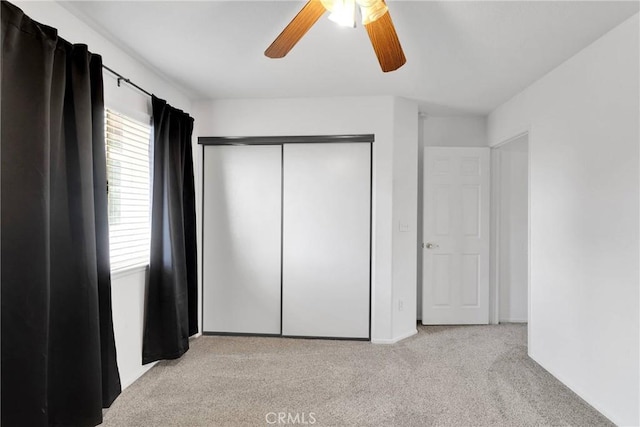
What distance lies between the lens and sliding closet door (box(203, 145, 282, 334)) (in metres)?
3.51

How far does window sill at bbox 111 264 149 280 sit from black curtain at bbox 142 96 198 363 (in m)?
0.06

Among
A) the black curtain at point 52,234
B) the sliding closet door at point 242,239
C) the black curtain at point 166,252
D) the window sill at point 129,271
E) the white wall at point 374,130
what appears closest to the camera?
the black curtain at point 52,234

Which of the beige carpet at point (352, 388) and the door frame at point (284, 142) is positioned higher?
the door frame at point (284, 142)

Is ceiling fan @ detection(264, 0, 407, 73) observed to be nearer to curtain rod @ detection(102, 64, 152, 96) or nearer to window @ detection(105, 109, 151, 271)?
curtain rod @ detection(102, 64, 152, 96)

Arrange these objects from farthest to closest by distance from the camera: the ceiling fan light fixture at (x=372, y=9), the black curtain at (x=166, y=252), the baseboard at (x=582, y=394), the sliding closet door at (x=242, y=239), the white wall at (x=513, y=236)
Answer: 1. the white wall at (x=513, y=236)
2. the sliding closet door at (x=242, y=239)
3. the black curtain at (x=166, y=252)
4. the baseboard at (x=582, y=394)
5. the ceiling fan light fixture at (x=372, y=9)

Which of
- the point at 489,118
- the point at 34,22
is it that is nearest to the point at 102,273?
the point at 34,22

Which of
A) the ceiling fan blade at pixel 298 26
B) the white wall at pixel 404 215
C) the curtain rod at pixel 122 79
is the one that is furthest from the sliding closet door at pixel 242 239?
the ceiling fan blade at pixel 298 26

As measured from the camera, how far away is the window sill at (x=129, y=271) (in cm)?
237

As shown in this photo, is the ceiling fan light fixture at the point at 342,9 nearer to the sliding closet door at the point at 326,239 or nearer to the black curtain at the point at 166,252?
the black curtain at the point at 166,252

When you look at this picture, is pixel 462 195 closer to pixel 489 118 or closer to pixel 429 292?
pixel 489 118

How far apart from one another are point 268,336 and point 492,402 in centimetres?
209

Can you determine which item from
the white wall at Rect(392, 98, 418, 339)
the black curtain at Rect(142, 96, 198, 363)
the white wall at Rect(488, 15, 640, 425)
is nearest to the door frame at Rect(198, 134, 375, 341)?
the white wall at Rect(392, 98, 418, 339)

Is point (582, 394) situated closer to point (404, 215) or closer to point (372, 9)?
point (404, 215)

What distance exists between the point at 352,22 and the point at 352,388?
2.32 metres
